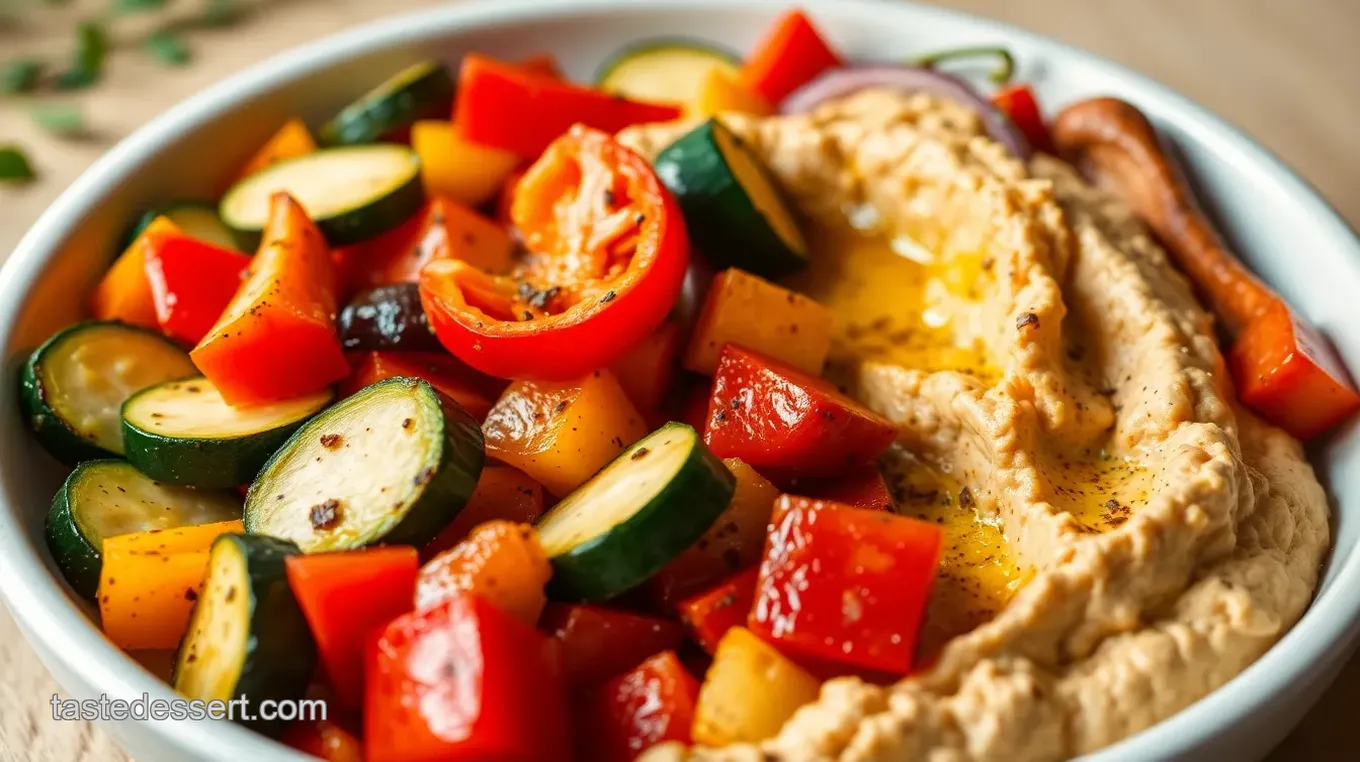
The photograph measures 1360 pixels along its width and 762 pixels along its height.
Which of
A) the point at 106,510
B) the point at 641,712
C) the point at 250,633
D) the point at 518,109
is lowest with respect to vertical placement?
the point at 106,510

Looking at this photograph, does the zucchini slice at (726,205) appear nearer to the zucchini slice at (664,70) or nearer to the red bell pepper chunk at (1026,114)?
the zucchini slice at (664,70)

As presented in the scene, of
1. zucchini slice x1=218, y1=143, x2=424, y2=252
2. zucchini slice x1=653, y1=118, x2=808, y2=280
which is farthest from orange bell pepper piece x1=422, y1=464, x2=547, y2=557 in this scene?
zucchini slice x1=218, y1=143, x2=424, y2=252

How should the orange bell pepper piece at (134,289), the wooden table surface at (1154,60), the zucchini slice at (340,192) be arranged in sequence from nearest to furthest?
the orange bell pepper piece at (134,289) < the zucchini slice at (340,192) < the wooden table surface at (1154,60)

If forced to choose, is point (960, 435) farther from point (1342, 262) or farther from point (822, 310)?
point (1342, 262)

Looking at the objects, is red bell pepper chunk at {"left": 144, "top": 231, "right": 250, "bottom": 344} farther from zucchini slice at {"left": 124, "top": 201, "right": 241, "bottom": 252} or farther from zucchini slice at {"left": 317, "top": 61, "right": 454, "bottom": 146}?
zucchini slice at {"left": 317, "top": 61, "right": 454, "bottom": 146}

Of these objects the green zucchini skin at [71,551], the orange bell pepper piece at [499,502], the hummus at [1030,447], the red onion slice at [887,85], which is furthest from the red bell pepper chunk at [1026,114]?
the green zucchini skin at [71,551]

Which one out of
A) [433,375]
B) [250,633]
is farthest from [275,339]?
[250,633]

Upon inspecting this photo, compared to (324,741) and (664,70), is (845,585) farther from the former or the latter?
(664,70)

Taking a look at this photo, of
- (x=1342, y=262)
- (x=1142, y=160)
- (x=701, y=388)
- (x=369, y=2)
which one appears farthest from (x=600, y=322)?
(x=369, y=2)
